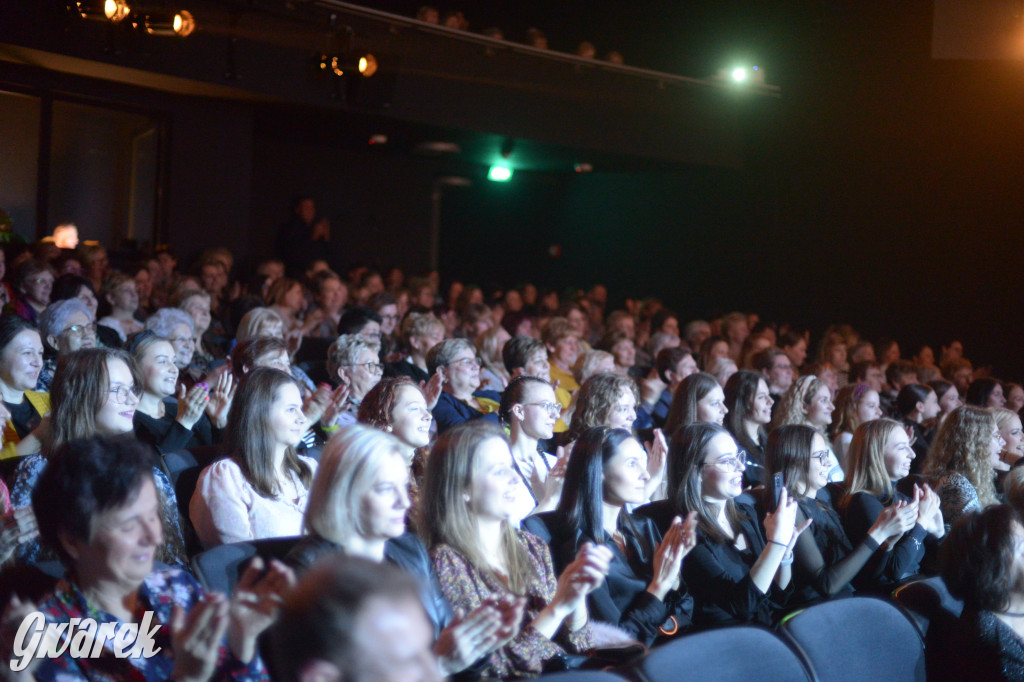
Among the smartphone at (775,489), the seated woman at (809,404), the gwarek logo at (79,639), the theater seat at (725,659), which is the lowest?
the theater seat at (725,659)

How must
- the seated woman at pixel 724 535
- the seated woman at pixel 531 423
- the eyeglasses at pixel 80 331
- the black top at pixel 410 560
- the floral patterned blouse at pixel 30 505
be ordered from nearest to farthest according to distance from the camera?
the black top at pixel 410 560 → the floral patterned blouse at pixel 30 505 → the seated woman at pixel 724 535 → the seated woman at pixel 531 423 → the eyeglasses at pixel 80 331

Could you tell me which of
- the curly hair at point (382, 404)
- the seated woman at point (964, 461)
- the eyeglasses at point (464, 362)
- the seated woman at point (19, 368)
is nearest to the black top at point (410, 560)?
the curly hair at point (382, 404)

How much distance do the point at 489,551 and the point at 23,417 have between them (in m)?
2.07

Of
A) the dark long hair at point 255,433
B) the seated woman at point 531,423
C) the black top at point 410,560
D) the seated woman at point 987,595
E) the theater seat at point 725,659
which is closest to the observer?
the theater seat at point 725,659

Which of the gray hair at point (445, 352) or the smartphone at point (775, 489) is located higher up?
the gray hair at point (445, 352)

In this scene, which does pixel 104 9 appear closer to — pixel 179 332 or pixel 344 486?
pixel 179 332

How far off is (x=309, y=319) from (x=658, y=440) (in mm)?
3441

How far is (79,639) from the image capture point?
1780 mm

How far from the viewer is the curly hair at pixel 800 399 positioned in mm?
4910

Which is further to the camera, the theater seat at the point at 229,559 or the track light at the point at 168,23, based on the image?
the track light at the point at 168,23

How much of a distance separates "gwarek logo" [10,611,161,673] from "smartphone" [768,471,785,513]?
232 centimetres

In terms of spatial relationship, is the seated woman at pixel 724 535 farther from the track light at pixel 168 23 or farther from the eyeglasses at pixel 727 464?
the track light at pixel 168 23

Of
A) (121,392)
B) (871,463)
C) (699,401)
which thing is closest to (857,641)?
(871,463)

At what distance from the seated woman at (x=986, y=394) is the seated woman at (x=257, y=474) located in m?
4.72
